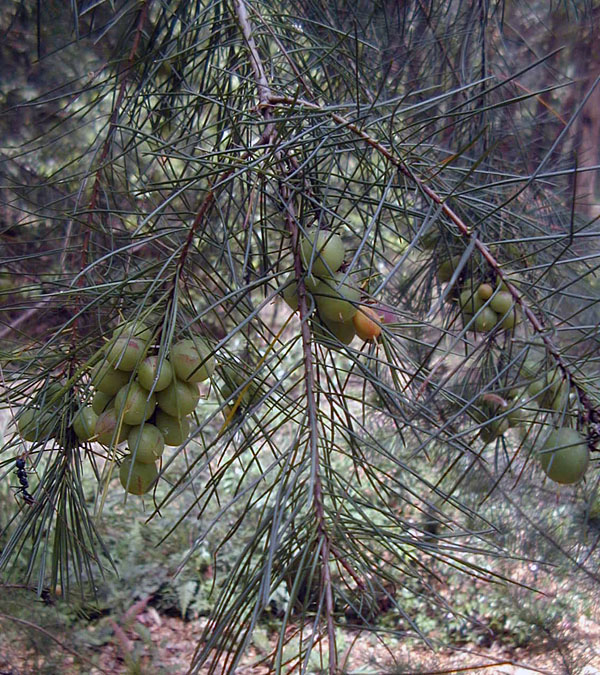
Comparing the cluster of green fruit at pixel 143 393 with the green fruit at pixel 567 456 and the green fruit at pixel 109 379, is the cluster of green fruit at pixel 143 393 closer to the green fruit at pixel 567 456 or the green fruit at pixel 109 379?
the green fruit at pixel 109 379

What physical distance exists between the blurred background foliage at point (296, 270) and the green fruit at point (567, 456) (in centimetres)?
2

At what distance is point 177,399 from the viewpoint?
51 centimetres

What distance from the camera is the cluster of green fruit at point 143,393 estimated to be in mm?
500

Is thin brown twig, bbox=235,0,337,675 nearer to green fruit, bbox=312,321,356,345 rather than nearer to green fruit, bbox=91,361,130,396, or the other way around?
green fruit, bbox=312,321,356,345

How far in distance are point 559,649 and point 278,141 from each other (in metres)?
1.97

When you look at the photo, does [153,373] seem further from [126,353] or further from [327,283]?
[327,283]

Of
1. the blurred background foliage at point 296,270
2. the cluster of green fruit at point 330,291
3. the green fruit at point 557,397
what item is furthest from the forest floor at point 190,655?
the cluster of green fruit at point 330,291

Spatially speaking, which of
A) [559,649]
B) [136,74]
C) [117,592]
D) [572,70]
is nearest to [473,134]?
[136,74]

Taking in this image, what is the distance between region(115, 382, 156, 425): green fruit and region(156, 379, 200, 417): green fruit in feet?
0.05

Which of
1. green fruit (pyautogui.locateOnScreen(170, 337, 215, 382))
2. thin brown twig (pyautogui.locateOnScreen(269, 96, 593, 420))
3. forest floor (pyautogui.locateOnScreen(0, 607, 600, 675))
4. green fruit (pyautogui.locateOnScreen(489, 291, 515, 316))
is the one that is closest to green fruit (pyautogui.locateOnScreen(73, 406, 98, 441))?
green fruit (pyautogui.locateOnScreen(170, 337, 215, 382))

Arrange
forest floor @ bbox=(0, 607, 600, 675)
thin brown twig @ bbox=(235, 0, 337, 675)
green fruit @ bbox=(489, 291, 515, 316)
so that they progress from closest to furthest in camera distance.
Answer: thin brown twig @ bbox=(235, 0, 337, 675), green fruit @ bbox=(489, 291, 515, 316), forest floor @ bbox=(0, 607, 600, 675)

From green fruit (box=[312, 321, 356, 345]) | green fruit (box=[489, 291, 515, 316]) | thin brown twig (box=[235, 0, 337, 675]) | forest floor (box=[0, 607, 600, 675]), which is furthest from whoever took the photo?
forest floor (box=[0, 607, 600, 675])

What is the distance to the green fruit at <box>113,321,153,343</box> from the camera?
51 cm

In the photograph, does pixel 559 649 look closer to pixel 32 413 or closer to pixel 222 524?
pixel 222 524
